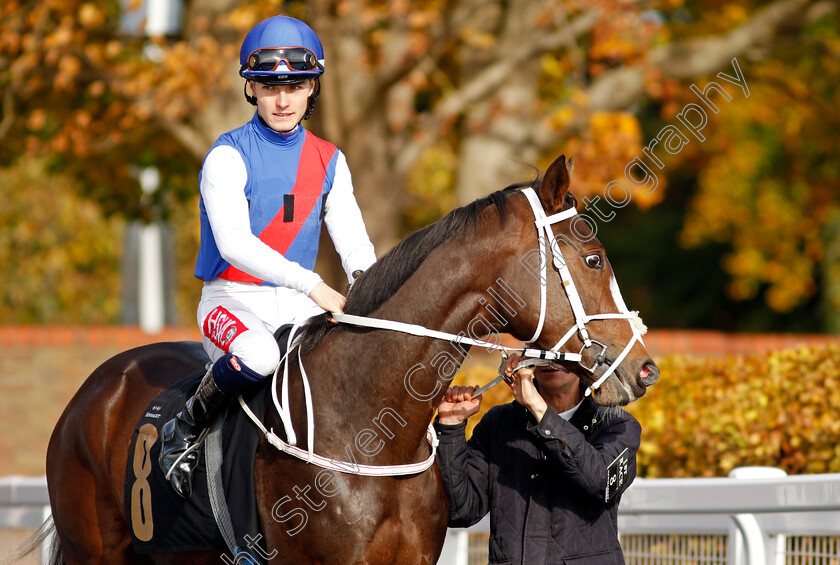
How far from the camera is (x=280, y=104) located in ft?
11.7

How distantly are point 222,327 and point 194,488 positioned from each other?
56 centimetres

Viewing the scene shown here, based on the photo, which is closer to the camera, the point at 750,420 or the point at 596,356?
the point at 596,356

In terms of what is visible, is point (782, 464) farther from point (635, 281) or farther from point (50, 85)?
point (635, 281)

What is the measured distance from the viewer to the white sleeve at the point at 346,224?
375 cm

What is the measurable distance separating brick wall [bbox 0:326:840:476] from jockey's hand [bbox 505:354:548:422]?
7.19 metres

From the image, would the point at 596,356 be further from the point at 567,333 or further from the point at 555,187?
the point at 555,187

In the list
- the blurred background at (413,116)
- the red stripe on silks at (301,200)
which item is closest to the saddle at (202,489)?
the red stripe on silks at (301,200)

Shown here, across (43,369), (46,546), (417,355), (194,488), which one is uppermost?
(417,355)

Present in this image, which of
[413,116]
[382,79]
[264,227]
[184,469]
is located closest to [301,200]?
[264,227]

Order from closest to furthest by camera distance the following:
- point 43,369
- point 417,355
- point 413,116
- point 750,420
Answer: point 417,355, point 750,420, point 413,116, point 43,369


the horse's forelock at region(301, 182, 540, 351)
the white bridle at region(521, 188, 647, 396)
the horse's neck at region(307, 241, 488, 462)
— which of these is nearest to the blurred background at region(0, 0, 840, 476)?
the white bridle at region(521, 188, 647, 396)

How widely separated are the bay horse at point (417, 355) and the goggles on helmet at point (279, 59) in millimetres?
785

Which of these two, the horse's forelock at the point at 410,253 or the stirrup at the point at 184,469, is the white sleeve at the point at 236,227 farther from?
the stirrup at the point at 184,469

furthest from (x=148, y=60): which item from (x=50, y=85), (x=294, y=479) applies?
(x=294, y=479)
